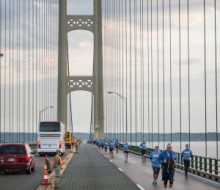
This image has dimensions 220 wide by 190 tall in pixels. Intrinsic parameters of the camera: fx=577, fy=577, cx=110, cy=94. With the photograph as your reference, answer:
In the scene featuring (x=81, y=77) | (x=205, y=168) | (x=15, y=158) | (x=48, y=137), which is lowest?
(x=205, y=168)

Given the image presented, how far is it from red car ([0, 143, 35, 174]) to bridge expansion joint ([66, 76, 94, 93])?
2403 inches

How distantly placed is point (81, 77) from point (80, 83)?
1.12 metres

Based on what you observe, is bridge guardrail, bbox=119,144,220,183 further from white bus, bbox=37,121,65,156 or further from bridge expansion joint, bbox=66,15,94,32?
bridge expansion joint, bbox=66,15,94,32

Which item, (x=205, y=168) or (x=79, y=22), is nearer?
(x=205, y=168)

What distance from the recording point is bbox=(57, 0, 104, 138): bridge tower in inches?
3319

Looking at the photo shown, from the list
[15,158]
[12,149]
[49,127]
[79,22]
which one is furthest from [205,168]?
[79,22]

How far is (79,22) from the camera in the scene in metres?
87.0

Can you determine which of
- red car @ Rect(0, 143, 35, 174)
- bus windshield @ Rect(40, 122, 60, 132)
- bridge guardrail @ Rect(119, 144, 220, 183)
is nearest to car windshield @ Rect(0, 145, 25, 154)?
red car @ Rect(0, 143, 35, 174)

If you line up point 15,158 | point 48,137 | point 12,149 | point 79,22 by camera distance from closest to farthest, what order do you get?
1. point 15,158
2. point 12,149
3. point 48,137
4. point 79,22

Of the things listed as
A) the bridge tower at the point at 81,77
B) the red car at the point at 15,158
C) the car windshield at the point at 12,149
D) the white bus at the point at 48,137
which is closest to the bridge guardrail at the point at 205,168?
the red car at the point at 15,158

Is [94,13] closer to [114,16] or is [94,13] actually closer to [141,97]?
[114,16]

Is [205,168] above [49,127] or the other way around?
the other way around

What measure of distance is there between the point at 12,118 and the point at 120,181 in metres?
21.6

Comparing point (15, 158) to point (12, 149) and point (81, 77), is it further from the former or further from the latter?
point (81, 77)
